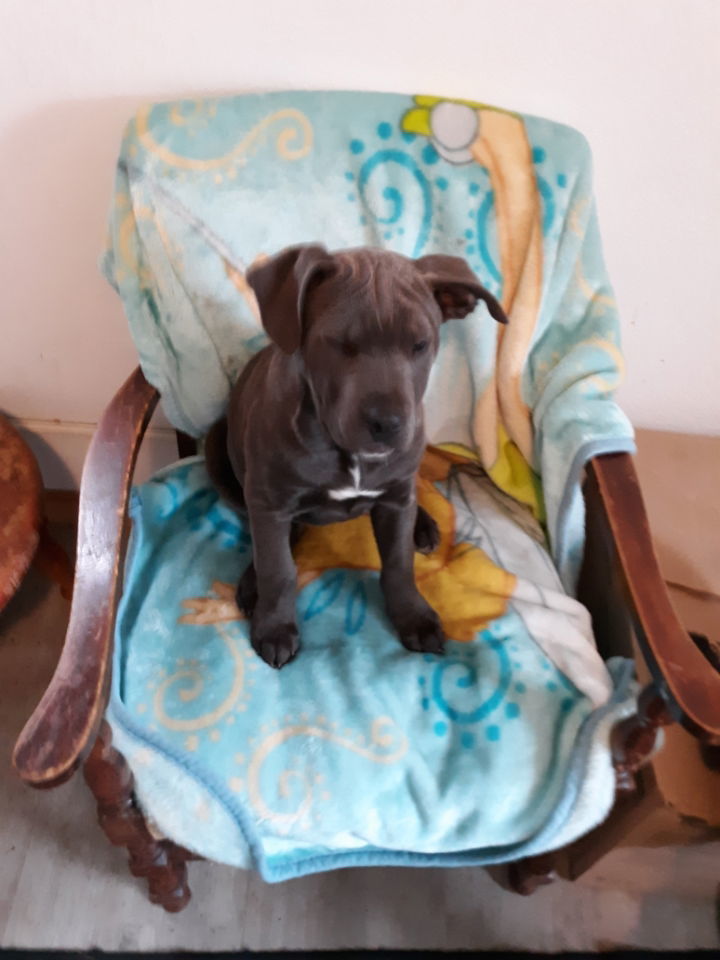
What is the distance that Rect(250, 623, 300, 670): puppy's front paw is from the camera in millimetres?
1226

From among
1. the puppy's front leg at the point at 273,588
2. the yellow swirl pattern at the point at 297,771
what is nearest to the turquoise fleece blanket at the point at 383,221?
the puppy's front leg at the point at 273,588

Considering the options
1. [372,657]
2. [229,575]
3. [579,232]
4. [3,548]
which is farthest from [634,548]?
[3,548]

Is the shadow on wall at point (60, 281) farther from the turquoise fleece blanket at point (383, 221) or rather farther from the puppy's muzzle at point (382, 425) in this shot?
the puppy's muzzle at point (382, 425)

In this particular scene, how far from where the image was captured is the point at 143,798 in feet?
3.60

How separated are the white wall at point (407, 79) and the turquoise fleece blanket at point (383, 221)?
91 mm

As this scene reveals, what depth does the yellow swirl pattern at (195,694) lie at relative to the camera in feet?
3.66

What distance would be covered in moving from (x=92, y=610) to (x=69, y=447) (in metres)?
1.15

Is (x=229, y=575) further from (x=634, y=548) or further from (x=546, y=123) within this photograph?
(x=546, y=123)

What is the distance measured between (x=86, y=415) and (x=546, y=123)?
138cm

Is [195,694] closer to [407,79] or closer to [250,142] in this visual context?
[250,142]

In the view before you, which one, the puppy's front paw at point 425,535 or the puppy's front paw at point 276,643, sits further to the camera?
the puppy's front paw at point 425,535

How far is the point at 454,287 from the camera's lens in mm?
1061

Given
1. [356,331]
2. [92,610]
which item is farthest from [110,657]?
[356,331]

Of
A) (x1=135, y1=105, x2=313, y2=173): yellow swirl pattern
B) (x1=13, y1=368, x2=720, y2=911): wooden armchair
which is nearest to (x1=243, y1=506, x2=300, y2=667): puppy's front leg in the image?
(x1=13, y1=368, x2=720, y2=911): wooden armchair
